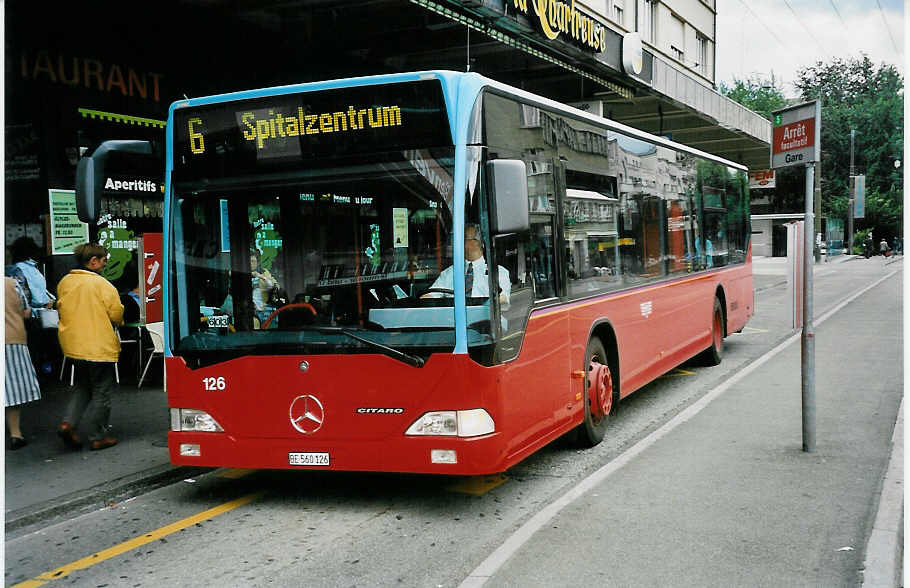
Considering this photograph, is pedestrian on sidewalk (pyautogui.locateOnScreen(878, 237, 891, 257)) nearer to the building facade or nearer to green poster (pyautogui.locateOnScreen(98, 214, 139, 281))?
the building facade

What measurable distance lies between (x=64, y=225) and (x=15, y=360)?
375 centimetres

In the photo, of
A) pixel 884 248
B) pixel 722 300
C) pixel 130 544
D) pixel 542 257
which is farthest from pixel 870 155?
pixel 130 544

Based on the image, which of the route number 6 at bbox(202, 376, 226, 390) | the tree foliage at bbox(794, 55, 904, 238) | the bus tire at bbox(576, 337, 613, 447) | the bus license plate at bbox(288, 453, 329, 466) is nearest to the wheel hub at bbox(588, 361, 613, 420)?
the bus tire at bbox(576, 337, 613, 447)

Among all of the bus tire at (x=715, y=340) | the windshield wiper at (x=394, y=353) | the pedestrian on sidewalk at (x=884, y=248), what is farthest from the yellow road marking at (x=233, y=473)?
the pedestrian on sidewalk at (x=884, y=248)

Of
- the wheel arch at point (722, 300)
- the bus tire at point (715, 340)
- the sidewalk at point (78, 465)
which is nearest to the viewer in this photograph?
the sidewalk at point (78, 465)

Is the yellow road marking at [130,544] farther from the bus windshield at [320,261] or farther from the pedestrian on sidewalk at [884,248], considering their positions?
the pedestrian on sidewalk at [884,248]

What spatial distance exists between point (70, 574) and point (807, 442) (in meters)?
5.70

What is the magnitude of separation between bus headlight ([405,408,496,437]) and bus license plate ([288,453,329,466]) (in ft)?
2.02

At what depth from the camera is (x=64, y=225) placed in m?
11.7

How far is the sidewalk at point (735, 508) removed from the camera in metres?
4.91

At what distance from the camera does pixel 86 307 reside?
8.12 meters

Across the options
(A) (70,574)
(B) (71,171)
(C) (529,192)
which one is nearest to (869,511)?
(C) (529,192)

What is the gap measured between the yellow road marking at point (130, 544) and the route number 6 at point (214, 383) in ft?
2.95

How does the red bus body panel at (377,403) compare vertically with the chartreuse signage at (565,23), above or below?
below
